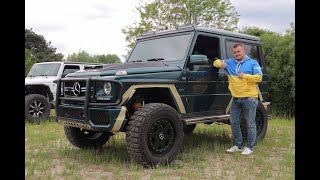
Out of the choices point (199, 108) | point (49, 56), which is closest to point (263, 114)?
point (199, 108)

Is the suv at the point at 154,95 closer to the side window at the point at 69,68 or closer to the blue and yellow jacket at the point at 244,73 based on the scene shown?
the blue and yellow jacket at the point at 244,73

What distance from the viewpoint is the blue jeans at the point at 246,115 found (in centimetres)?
564

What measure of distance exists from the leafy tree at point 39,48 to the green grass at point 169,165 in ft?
121

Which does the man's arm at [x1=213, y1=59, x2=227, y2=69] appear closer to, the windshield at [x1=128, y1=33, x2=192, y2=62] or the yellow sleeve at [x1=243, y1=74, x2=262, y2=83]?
the yellow sleeve at [x1=243, y1=74, x2=262, y2=83]

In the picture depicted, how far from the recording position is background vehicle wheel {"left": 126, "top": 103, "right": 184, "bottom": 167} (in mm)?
4562

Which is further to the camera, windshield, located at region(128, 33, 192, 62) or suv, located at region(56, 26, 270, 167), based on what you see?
windshield, located at region(128, 33, 192, 62)

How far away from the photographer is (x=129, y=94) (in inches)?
183

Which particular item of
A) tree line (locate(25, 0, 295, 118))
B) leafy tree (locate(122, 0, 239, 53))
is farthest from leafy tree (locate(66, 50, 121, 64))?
leafy tree (locate(122, 0, 239, 53))

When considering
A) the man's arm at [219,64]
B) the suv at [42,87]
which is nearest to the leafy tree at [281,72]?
the suv at [42,87]

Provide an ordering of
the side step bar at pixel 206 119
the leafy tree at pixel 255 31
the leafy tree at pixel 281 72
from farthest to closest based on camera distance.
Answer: the leafy tree at pixel 255 31, the leafy tree at pixel 281 72, the side step bar at pixel 206 119

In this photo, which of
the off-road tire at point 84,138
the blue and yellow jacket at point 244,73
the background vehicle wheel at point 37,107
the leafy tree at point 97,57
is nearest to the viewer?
the blue and yellow jacket at point 244,73

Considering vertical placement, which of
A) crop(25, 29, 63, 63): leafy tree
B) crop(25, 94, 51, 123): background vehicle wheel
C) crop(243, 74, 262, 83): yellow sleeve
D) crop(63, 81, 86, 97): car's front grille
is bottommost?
crop(25, 94, 51, 123): background vehicle wheel

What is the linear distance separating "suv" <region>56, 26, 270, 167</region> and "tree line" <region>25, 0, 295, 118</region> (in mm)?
3382

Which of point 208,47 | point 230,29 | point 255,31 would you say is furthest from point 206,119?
point 230,29
